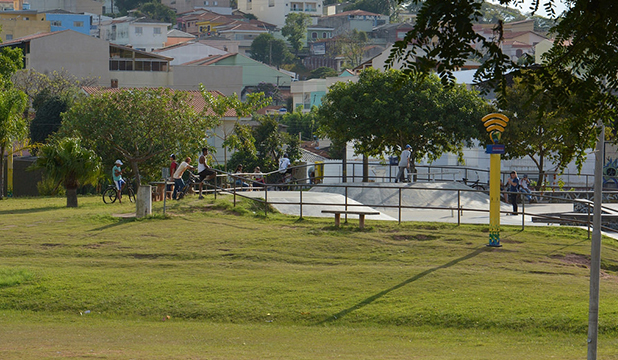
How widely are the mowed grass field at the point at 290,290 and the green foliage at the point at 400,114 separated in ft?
42.0

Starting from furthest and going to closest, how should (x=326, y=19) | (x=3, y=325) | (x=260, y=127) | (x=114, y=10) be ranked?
(x=114, y=10)
(x=326, y=19)
(x=260, y=127)
(x=3, y=325)

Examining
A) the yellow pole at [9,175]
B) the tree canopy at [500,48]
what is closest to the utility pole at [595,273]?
the tree canopy at [500,48]

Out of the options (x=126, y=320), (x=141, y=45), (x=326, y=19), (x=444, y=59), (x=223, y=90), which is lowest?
(x=126, y=320)

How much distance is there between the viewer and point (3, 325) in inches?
420

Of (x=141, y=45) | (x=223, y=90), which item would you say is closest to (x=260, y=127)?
(x=223, y=90)

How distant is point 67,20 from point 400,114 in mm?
85078

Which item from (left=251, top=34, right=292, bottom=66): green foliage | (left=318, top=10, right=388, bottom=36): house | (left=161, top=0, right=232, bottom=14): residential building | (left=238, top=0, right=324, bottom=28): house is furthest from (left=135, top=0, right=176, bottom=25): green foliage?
(left=318, top=10, right=388, bottom=36): house

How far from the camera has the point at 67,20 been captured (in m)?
105

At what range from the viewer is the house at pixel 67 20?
102 meters

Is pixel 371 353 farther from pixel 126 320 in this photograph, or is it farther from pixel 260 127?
pixel 260 127

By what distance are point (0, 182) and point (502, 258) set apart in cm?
1872

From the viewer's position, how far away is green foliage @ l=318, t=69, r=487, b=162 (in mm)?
31078

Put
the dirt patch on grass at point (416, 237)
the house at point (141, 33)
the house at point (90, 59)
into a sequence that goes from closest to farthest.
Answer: the dirt patch on grass at point (416, 237)
the house at point (90, 59)
the house at point (141, 33)

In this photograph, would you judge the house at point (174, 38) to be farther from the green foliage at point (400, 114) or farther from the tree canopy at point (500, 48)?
the tree canopy at point (500, 48)
